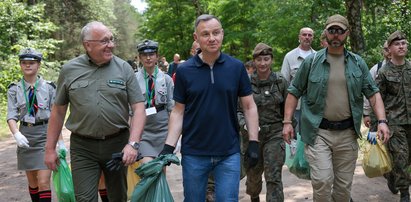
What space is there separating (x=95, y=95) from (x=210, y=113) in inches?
43.4

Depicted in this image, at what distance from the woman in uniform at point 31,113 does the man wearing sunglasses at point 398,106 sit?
417cm

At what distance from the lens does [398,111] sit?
5949 millimetres

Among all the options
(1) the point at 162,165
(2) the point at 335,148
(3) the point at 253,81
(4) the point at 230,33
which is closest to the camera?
(1) the point at 162,165

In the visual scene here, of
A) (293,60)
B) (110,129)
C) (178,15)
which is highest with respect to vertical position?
(178,15)

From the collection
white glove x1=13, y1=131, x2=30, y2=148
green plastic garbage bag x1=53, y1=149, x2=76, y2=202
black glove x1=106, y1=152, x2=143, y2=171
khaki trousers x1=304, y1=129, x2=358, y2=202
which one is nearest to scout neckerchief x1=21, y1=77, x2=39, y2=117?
white glove x1=13, y1=131, x2=30, y2=148

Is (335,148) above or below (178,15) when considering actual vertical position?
below

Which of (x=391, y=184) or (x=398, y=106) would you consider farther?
(x=391, y=184)

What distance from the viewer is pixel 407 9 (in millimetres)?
9555

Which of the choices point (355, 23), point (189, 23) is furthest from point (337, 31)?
point (189, 23)

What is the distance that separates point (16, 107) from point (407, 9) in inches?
306

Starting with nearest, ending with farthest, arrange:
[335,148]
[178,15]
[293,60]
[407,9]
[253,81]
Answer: [335,148]
[253,81]
[293,60]
[407,9]
[178,15]

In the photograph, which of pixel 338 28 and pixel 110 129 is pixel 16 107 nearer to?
pixel 110 129

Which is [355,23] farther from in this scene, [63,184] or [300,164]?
[63,184]

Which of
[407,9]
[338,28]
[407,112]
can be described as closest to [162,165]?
[338,28]
